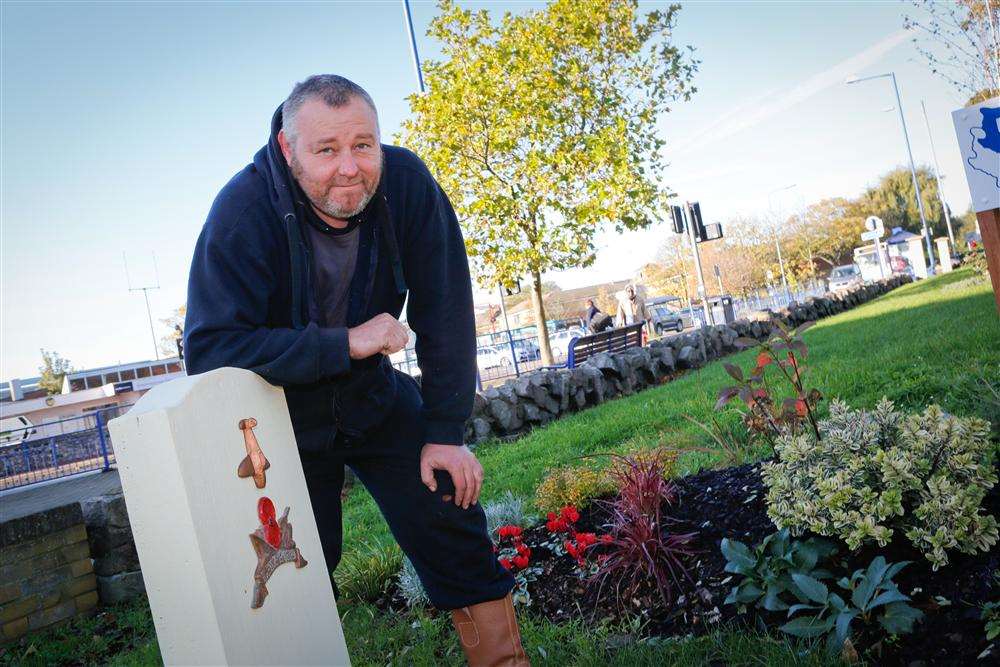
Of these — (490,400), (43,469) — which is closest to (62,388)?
(43,469)

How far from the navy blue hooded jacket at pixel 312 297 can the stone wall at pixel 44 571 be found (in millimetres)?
3051

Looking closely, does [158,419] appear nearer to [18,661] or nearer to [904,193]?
[18,661]

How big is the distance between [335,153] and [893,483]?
6.53 ft

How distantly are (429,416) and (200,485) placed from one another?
1027 millimetres

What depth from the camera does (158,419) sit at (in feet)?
4.67

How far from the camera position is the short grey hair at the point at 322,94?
6.88 ft

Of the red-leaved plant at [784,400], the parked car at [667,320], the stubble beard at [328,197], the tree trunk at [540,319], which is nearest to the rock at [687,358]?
the tree trunk at [540,319]

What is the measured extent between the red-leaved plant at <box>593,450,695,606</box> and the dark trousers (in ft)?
2.50

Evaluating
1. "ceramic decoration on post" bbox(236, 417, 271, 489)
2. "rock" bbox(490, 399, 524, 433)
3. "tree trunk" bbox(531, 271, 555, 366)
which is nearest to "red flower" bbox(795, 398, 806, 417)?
"ceramic decoration on post" bbox(236, 417, 271, 489)

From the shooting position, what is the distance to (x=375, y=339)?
2006 mm

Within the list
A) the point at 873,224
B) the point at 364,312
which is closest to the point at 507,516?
the point at 364,312

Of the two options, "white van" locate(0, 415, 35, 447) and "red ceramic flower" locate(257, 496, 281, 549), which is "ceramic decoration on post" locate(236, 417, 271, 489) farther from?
"white van" locate(0, 415, 35, 447)

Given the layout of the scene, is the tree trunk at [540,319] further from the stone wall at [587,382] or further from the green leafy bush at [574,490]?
the green leafy bush at [574,490]

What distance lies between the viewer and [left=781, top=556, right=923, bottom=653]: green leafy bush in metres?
2.14
